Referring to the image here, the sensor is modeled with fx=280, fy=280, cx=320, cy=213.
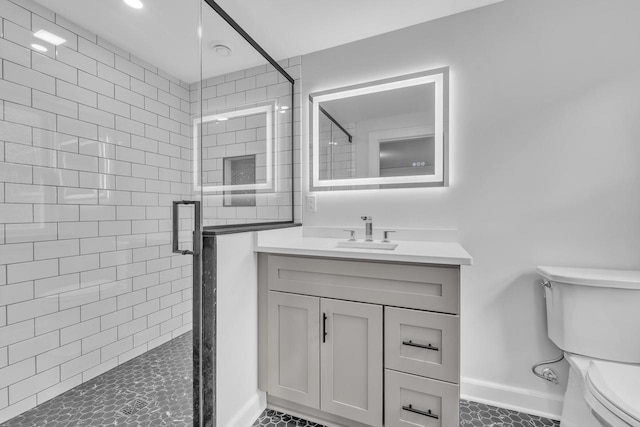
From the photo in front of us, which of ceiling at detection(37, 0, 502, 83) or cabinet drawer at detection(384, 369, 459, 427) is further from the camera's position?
ceiling at detection(37, 0, 502, 83)

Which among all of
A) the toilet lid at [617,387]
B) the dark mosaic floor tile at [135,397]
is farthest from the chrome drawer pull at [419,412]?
the dark mosaic floor tile at [135,397]

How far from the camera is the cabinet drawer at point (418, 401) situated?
1107 mm

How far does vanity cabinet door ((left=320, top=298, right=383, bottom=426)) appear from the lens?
48.1 inches

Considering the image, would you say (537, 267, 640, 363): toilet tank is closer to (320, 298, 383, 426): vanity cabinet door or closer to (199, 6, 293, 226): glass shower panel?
(320, 298, 383, 426): vanity cabinet door

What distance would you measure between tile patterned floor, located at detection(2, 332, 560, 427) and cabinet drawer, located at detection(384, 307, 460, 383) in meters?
0.53

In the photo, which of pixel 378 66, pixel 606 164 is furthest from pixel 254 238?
pixel 606 164

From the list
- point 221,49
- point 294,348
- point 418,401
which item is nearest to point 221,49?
point 221,49

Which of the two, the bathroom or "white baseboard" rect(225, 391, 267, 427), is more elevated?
the bathroom

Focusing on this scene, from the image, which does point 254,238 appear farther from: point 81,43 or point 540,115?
point 540,115

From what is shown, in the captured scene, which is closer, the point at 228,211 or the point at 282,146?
the point at 228,211

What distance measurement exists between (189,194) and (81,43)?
0.80 meters

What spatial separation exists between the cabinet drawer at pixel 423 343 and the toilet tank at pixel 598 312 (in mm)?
592

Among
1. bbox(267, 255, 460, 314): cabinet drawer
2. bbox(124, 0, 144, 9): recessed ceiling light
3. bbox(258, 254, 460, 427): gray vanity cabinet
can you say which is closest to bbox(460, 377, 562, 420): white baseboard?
bbox(258, 254, 460, 427): gray vanity cabinet

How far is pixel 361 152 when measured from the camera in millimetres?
1831
